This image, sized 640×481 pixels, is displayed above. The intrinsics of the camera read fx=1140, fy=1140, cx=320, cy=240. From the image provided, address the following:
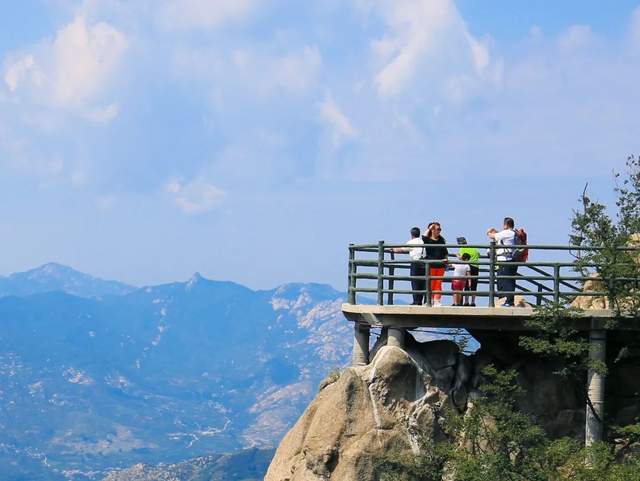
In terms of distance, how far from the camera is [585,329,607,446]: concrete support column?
24.8 metres

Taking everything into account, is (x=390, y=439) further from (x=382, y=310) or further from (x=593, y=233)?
(x=593, y=233)

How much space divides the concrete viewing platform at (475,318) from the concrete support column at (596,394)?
27 centimetres

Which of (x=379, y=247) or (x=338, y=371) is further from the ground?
(x=379, y=247)

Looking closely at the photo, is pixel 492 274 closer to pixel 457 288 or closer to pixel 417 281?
pixel 457 288

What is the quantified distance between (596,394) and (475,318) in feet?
10.2

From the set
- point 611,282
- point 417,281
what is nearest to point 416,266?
point 417,281

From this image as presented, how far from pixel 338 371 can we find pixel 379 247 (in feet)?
10.3

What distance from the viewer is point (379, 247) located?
25.9 meters

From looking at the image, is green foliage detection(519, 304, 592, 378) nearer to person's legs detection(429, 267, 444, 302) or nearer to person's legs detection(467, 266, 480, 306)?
person's legs detection(467, 266, 480, 306)

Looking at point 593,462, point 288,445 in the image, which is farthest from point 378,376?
point 593,462

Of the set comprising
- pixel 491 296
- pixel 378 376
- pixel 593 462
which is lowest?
pixel 593 462

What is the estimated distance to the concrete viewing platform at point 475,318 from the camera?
24516 millimetres

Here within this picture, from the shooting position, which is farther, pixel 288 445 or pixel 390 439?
pixel 288 445

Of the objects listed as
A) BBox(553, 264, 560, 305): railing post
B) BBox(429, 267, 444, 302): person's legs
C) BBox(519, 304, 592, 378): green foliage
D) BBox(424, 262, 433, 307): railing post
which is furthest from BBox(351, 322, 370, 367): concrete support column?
BBox(553, 264, 560, 305): railing post
